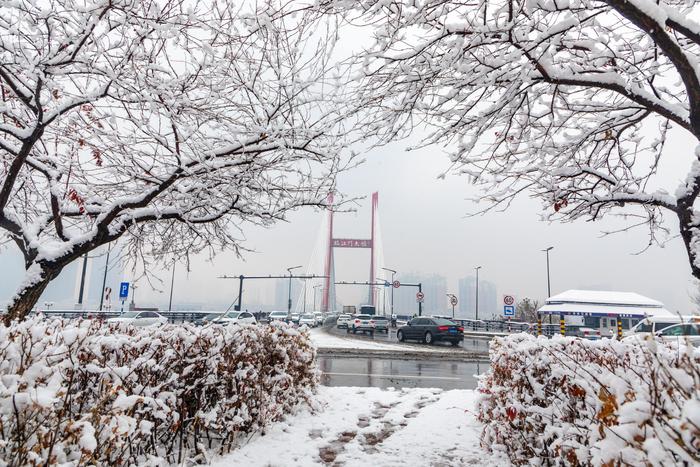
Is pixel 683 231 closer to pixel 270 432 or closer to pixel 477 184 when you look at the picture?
pixel 477 184

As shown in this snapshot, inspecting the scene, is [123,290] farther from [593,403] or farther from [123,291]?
[593,403]

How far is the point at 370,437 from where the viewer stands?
4980 mm

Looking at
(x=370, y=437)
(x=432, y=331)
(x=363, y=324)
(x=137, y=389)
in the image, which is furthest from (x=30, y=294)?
(x=363, y=324)

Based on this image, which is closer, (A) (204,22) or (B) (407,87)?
(A) (204,22)

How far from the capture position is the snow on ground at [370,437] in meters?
4.07

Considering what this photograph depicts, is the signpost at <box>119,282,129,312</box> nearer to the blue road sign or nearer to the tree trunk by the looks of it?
A: the blue road sign

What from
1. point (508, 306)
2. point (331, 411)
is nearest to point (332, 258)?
point (508, 306)

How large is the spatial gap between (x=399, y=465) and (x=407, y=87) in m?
3.56

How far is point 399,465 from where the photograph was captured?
4027 mm

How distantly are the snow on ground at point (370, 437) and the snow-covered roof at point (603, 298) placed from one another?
2998cm

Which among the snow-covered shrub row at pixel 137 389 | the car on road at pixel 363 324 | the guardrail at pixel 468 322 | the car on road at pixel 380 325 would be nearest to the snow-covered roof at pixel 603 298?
the guardrail at pixel 468 322

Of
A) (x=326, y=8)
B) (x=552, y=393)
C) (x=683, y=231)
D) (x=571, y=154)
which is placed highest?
(x=326, y=8)

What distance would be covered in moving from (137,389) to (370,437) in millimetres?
3085

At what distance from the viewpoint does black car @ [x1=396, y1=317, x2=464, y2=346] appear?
20.9 metres
